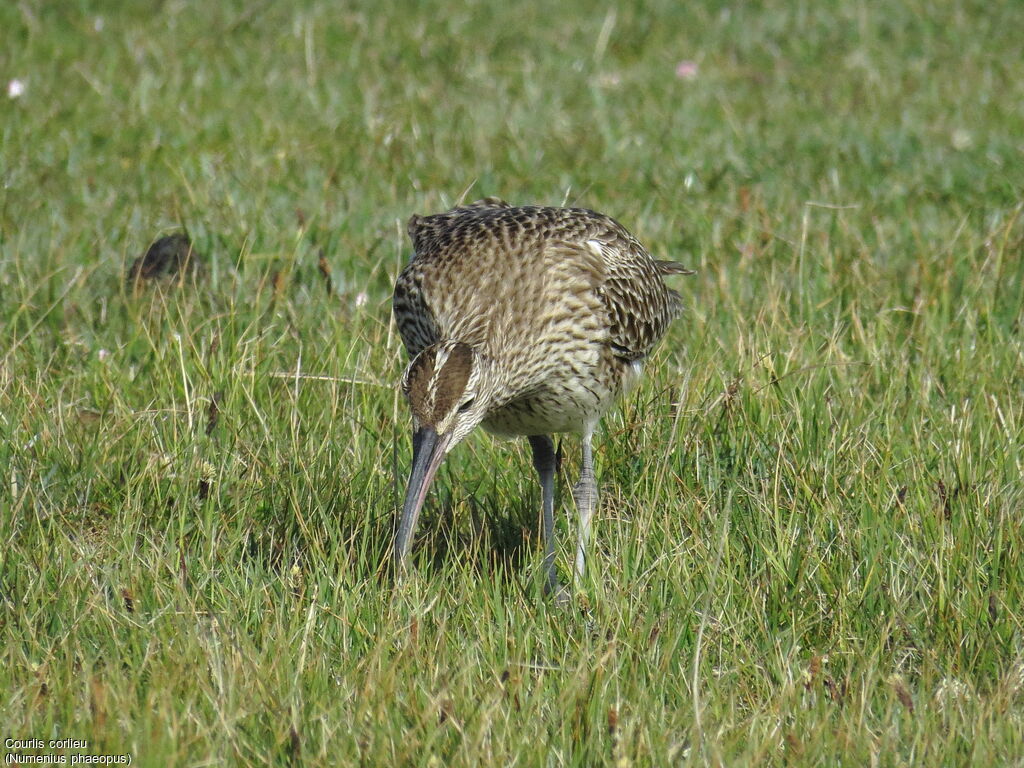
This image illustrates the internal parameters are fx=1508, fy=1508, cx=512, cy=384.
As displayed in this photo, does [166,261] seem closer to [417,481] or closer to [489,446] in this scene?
[489,446]

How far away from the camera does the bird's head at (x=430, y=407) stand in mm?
4125

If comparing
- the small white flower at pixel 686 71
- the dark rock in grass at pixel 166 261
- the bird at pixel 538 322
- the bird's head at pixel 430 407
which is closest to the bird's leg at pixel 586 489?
the bird at pixel 538 322

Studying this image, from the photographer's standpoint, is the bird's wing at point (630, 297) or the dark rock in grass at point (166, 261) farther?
the dark rock in grass at point (166, 261)

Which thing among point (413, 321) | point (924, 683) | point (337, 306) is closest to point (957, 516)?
point (924, 683)

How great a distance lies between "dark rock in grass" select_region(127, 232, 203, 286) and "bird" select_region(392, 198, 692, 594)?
1.56 metres

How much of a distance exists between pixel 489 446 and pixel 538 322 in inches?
31.7

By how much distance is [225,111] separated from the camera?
28.7 ft

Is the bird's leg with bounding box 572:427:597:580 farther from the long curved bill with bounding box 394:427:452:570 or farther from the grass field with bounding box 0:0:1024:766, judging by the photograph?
the long curved bill with bounding box 394:427:452:570

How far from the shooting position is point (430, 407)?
412 centimetres

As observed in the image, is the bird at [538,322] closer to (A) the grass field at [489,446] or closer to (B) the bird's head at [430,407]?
(B) the bird's head at [430,407]

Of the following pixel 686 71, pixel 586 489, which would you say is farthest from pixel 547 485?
pixel 686 71

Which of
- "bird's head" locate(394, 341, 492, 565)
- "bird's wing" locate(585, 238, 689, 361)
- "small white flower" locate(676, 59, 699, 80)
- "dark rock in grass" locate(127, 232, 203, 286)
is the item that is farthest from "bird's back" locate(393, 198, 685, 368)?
"small white flower" locate(676, 59, 699, 80)

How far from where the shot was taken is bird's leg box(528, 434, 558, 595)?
460cm

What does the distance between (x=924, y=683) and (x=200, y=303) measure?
11.7 feet
